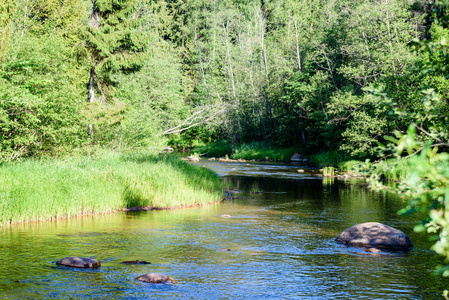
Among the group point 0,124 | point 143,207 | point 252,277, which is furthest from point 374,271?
point 0,124

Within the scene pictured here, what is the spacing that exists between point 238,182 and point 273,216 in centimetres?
1098

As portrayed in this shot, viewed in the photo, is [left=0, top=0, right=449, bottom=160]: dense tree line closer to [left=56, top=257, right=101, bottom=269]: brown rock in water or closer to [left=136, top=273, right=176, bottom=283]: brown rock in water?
[left=136, top=273, right=176, bottom=283]: brown rock in water

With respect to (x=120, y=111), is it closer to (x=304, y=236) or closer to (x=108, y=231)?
(x=108, y=231)

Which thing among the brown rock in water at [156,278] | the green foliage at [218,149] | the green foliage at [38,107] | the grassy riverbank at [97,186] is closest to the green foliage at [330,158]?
the green foliage at [218,149]

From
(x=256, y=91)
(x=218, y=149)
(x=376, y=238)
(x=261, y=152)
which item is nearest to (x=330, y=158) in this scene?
(x=261, y=152)

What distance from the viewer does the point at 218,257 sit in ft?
36.7

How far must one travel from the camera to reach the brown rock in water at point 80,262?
389 inches

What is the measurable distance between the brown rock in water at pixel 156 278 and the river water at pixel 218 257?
0.21 metres

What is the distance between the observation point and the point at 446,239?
2801 millimetres

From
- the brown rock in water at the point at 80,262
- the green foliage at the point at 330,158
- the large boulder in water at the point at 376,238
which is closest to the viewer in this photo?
the brown rock in water at the point at 80,262

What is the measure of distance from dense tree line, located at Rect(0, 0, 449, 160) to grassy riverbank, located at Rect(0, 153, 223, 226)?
2.26 meters

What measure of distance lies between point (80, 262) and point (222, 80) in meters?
56.1

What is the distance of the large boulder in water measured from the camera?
1254 centimetres

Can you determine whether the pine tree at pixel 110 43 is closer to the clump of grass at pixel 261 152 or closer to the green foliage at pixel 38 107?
the green foliage at pixel 38 107
